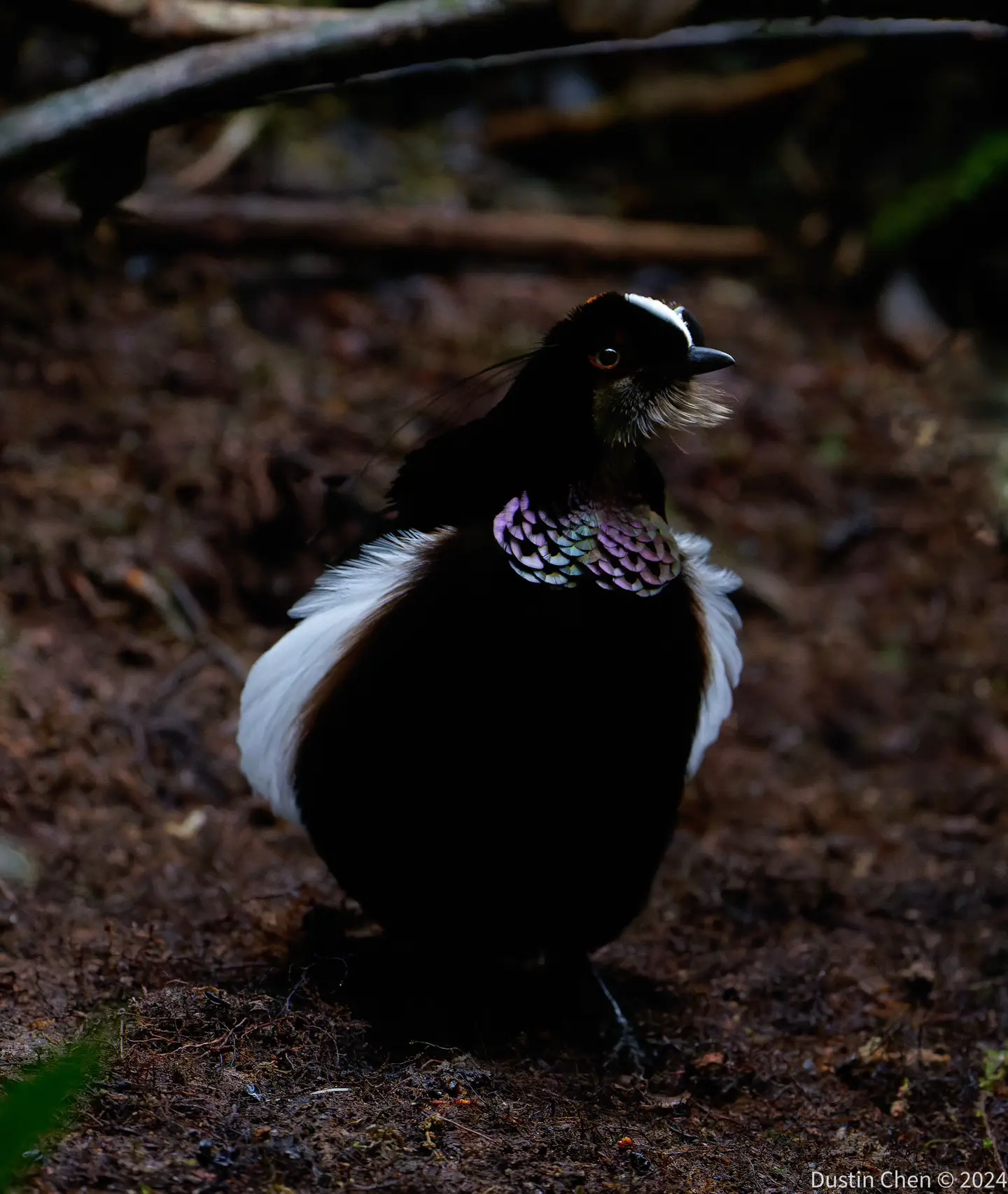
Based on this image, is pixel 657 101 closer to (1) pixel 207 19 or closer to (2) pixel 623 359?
(1) pixel 207 19

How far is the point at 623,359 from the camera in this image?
2816 millimetres

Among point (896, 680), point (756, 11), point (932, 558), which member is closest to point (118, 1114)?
point (756, 11)

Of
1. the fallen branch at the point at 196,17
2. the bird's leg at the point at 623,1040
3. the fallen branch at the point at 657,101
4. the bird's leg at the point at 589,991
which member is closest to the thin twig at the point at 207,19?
the fallen branch at the point at 196,17

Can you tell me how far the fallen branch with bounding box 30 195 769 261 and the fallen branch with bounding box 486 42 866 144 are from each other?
75 cm

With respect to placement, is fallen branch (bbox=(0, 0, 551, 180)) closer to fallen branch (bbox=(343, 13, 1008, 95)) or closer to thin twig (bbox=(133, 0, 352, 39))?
fallen branch (bbox=(343, 13, 1008, 95))

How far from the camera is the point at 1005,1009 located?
11.4ft

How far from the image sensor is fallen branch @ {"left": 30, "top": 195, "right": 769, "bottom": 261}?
240 inches

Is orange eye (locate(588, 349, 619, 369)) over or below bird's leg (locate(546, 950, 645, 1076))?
over


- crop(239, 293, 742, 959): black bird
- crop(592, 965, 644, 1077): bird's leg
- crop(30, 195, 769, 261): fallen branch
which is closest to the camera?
crop(239, 293, 742, 959): black bird

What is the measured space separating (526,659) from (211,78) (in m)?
1.87

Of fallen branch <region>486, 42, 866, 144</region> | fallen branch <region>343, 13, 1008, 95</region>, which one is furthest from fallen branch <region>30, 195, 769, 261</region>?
fallen branch <region>343, 13, 1008, 95</region>

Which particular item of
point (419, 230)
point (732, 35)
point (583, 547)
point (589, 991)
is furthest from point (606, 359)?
point (419, 230)

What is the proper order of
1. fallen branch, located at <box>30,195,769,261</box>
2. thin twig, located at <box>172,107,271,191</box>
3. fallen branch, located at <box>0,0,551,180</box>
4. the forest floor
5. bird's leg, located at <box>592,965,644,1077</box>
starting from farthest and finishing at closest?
thin twig, located at <box>172,107,271,191</box>
fallen branch, located at <box>30,195,769,261</box>
fallen branch, located at <box>0,0,551,180</box>
bird's leg, located at <box>592,965,644,1077</box>
the forest floor

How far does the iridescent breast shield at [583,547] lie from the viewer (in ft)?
9.00
